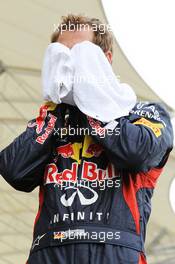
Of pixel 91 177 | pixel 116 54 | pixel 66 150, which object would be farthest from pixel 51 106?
pixel 116 54

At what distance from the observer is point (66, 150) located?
185 centimetres

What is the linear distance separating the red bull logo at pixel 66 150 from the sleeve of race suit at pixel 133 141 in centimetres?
10

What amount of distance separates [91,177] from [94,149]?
A: 91mm

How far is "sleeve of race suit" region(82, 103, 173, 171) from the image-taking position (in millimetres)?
1722

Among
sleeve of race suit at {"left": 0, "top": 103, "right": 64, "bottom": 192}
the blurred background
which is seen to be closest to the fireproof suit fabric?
sleeve of race suit at {"left": 0, "top": 103, "right": 64, "bottom": 192}

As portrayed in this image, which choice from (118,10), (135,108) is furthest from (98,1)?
(135,108)

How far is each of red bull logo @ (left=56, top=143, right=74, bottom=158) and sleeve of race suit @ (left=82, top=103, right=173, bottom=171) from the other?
0.33 feet

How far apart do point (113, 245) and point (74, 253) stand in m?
0.10

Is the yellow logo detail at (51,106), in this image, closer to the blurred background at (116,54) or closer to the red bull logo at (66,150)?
the red bull logo at (66,150)

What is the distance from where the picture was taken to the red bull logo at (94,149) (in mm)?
1830

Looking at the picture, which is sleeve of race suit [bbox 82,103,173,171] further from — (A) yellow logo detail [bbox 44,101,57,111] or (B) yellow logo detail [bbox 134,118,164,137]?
(A) yellow logo detail [bbox 44,101,57,111]

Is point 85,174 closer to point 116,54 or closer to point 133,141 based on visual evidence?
point 133,141

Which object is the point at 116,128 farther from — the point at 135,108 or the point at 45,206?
the point at 45,206

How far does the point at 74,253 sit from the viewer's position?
5.47ft
